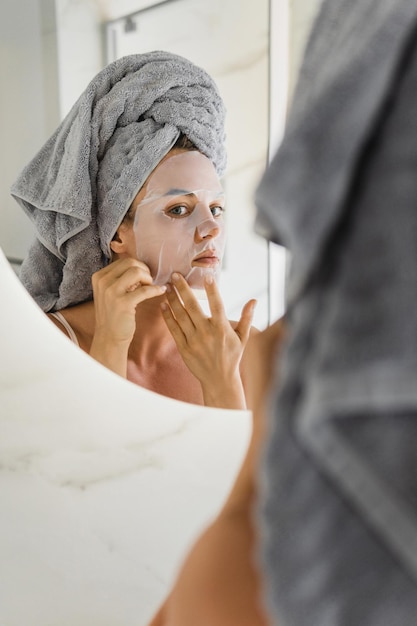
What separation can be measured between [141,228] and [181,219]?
35 mm

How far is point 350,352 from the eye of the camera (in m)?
0.22

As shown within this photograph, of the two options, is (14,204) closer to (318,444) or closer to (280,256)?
(280,256)

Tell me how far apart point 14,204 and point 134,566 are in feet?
1.13

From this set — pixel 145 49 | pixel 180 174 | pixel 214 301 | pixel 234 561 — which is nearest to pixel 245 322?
pixel 214 301

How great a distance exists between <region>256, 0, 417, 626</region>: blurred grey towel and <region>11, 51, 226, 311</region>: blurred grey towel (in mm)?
384

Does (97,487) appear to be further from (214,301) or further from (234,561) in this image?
(234,561)

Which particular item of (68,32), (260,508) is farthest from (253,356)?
(68,32)

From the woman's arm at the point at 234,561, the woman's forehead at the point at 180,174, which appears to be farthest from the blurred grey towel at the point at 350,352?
the woman's forehead at the point at 180,174

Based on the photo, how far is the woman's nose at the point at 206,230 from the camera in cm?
63

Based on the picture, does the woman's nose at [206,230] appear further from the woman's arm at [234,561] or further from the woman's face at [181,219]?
the woman's arm at [234,561]

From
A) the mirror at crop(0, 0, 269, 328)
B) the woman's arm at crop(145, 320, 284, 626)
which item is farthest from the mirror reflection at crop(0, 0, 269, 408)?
the woman's arm at crop(145, 320, 284, 626)

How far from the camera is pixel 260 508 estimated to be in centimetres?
25

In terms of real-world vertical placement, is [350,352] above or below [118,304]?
above

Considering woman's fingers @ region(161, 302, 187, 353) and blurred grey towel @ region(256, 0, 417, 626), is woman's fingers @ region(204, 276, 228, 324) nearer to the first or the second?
woman's fingers @ region(161, 302, 187, 353)
